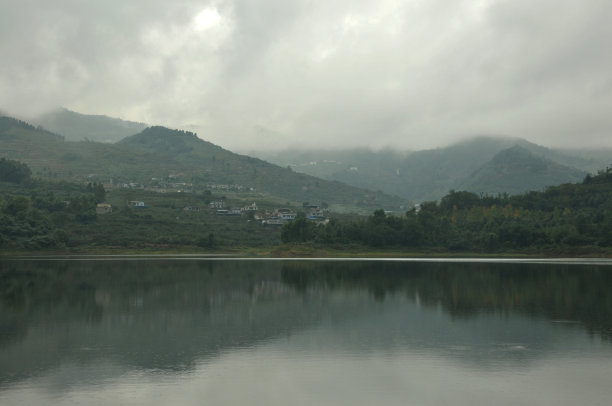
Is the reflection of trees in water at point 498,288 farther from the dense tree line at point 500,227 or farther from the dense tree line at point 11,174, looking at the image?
the dense tree line at point 11,174

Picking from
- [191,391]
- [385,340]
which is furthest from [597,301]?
[191,391]

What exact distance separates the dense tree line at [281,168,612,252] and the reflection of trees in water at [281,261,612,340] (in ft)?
140

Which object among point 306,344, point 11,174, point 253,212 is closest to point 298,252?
point 253,212

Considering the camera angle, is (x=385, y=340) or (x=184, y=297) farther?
(x=184, y=297)

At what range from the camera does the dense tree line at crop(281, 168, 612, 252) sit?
107 meters

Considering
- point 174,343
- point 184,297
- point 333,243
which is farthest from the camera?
point 333,243

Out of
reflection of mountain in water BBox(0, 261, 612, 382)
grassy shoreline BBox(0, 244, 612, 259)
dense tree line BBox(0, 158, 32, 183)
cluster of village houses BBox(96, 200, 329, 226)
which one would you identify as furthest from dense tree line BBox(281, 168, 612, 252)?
dense tree line BBox(0, 158, 32, 183)

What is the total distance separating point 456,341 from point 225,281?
33933mm

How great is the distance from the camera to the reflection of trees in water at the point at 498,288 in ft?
119

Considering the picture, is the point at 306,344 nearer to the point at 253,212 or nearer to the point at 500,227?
the point at 500,227

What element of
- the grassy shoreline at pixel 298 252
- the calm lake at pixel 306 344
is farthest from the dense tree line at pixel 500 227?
the calm lake at pixel 306 344

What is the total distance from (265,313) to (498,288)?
2559 cm

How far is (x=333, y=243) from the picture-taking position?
395ft

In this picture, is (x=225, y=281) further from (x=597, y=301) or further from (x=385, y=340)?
(x=597, y=301)
